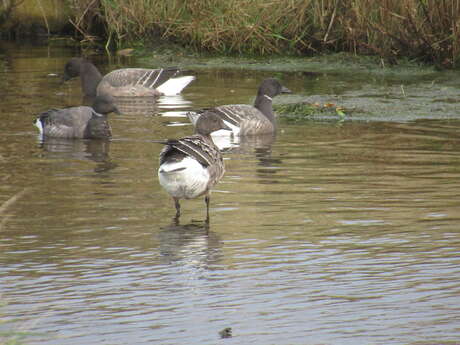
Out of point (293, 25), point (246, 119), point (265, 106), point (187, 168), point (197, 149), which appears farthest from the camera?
point (293, 25)

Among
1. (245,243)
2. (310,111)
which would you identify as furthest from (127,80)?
(245,243)

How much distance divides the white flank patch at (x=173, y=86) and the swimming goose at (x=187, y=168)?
9.24m

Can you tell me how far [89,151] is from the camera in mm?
12289

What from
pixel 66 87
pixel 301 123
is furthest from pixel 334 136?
pixel 66 87

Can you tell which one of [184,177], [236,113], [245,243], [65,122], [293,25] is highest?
[293,25]

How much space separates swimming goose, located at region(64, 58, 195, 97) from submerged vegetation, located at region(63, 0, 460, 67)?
296cm

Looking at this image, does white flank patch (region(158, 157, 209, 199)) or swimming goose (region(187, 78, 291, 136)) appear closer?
white flank patch (region(158, 157, 209, 199))

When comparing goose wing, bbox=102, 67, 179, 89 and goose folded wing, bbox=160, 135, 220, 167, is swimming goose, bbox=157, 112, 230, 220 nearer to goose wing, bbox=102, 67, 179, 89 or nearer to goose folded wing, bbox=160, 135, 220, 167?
goose folded wing, bbox=160, 135, 220, 167

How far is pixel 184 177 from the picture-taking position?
7.95 metres

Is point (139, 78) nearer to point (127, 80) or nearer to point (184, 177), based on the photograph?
point (127, 80)

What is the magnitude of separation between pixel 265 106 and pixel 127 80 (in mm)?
4597

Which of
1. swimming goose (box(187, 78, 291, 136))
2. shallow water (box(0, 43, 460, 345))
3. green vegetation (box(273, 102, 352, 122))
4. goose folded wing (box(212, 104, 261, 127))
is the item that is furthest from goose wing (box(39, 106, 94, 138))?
green vegetation (box(273, 102, 352, 122))

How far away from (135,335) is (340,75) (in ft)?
45.6

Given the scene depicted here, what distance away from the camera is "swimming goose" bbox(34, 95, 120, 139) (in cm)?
1312
